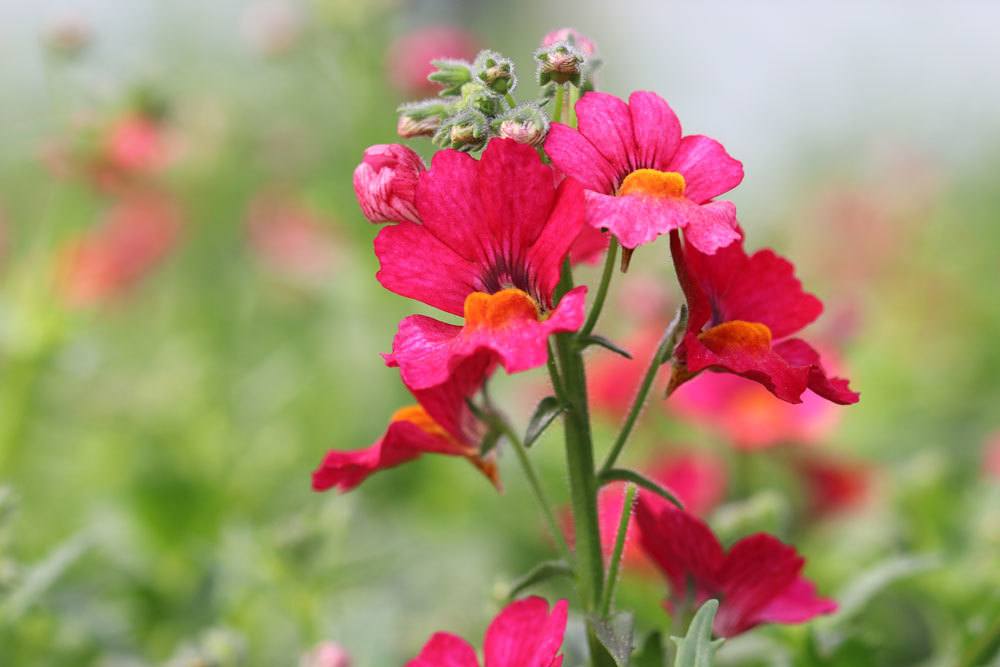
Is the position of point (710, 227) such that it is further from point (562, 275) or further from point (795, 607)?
point (795, 607)

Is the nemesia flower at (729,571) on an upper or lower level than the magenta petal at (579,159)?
lower

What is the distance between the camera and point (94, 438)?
231 centimetres

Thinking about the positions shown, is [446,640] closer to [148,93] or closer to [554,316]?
[554,316]

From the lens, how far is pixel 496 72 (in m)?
0.80

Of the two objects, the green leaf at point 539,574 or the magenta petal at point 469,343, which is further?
the green leaf at point 539,574

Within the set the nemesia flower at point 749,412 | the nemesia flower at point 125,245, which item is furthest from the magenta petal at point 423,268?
the nemesia flower at point 125,245

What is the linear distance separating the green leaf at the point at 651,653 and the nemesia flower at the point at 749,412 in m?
0.88

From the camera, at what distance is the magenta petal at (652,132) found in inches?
30.9

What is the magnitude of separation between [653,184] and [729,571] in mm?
304

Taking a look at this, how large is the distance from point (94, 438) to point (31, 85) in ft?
8.97

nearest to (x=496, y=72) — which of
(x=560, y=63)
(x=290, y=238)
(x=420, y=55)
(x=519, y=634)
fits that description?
(x=560, y=63)

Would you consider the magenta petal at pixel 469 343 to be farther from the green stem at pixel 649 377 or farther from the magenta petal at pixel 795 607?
the magenta petal at pixel 795 607

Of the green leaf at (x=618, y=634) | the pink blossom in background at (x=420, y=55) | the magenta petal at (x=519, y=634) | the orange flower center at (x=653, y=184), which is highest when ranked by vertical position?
the pink blossom in background at (x=420, y=55)

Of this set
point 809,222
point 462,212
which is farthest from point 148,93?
point 809,222
